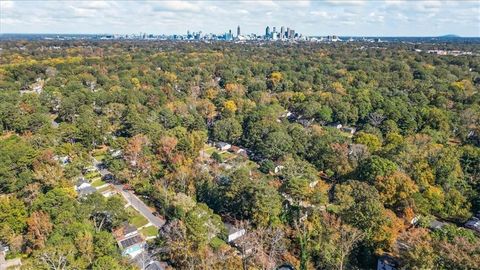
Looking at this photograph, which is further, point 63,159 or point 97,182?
point 63,159

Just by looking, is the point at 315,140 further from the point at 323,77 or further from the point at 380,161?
the point at 323,77

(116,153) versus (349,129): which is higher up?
(116,153)

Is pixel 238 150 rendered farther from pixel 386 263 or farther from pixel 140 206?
pixel 386 263

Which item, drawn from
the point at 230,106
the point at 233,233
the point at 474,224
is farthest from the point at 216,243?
the point at 230,106

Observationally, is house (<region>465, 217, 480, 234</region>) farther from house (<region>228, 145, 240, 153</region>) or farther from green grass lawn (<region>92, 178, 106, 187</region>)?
green grass lawn (<region>92, 178, 106, 187</region>)


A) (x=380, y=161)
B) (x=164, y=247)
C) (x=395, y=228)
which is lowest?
(x=164, y=247)

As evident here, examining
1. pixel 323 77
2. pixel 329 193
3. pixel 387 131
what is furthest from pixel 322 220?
pixel 323 77

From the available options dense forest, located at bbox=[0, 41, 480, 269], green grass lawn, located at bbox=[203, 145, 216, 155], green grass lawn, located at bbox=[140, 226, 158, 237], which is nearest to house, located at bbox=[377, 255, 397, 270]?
dense forest, located at bbox=[0, 41, 480, 269]
